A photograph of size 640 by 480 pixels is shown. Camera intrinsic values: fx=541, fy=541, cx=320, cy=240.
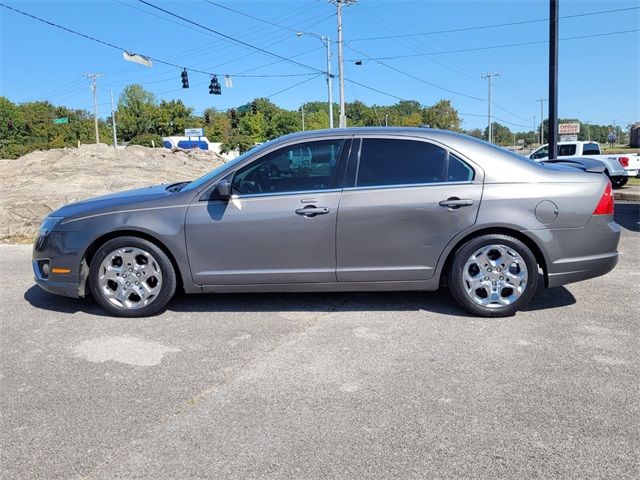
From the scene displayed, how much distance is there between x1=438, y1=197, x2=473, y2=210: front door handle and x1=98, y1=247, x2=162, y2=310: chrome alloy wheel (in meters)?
2.56

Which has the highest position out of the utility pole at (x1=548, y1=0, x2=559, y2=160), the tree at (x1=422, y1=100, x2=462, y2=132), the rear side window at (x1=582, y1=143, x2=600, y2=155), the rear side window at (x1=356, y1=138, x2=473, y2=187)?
the tree at (x1=422, y1=100, x2=462, y2=132)

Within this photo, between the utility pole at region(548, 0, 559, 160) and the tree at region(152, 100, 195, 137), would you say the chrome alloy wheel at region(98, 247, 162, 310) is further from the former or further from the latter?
the tree at region(152, 100, 195, 137)

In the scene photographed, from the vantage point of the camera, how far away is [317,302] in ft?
17.2

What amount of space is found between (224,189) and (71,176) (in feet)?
62.7

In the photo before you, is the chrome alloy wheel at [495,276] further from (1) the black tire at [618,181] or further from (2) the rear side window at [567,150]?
(2) the rear side window at [567,150]

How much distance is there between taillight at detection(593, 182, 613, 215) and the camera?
4.66m

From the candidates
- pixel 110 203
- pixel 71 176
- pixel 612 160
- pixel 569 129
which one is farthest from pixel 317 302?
pixel 569 129

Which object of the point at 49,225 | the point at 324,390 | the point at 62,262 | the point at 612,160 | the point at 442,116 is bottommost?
the point at 324,390

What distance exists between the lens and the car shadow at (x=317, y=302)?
5.03 metres

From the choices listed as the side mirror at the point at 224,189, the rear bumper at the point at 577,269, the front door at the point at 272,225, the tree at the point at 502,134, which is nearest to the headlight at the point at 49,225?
the front door at the point at 272,225

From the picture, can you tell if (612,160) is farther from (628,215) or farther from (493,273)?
(493,273)

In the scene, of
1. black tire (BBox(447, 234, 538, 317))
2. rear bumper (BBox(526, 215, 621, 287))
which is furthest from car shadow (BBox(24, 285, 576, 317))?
rear bumper (BBox(526, 215, 621, 287))

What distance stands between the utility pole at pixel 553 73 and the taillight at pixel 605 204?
8575 mm

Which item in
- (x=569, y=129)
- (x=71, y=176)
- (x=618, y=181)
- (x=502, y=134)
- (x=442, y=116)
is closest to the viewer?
(x=618, y=181)
